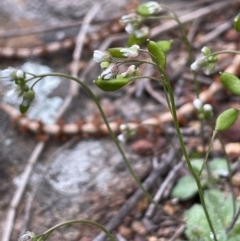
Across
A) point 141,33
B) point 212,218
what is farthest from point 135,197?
point 141,33

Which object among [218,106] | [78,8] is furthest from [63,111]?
[78,8]

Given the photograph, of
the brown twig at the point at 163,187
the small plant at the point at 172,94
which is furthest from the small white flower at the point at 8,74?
the brown twig at the point at 163,187

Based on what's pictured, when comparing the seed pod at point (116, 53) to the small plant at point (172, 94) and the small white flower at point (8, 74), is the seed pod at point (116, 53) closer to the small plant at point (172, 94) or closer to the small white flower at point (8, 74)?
the small plant at point (172, 94)

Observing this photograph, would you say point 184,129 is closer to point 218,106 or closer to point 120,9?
point 218,106

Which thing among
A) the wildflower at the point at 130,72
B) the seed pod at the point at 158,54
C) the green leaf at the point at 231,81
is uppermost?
the seed pod at the point at 158,54

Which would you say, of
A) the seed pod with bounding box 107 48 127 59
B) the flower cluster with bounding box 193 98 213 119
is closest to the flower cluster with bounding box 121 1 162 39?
the flower cluster with bounding box 193 98 213 119

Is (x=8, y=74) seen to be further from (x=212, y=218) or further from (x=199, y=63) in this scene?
(x=212, y=218)
